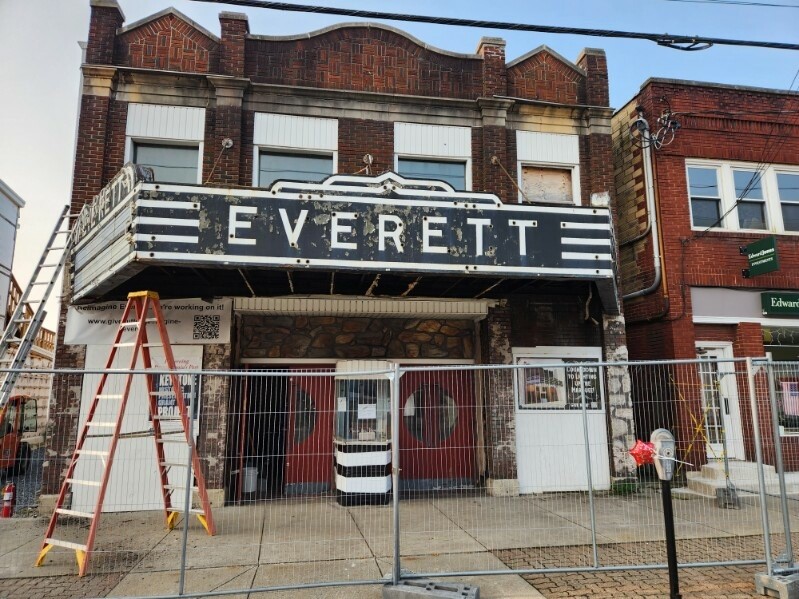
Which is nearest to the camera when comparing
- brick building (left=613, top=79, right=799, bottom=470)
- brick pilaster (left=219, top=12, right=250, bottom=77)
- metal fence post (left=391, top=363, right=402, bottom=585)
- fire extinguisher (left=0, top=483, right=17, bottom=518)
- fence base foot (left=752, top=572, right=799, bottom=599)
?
fence base foot (left=752, top=572, right=799, bottom=599)

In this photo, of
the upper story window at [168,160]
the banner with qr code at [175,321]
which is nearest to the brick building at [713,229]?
the banner with qr code at [175,321]

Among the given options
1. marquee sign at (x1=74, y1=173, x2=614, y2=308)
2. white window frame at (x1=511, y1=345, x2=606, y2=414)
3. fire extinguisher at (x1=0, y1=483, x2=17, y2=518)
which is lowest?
fire extinguisher at (x1=0, y1=483, x2=17, y2=518)

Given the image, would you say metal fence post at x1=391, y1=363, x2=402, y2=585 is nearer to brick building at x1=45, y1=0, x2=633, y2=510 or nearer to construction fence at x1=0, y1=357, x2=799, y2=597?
construction fence at x1=0, y1=357, x2=799, y2=597

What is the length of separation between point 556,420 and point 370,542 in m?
4.79

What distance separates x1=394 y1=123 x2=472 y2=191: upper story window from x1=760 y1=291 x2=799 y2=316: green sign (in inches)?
256

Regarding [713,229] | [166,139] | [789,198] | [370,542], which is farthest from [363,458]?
→ [789,198]

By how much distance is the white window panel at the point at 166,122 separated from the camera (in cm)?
988

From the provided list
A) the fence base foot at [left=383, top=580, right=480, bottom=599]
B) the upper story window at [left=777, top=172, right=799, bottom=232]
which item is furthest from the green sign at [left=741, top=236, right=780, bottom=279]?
the fence base foot at [left=383, top=580, right=480, bottom=599]

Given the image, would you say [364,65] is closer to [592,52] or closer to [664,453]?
[592,52]

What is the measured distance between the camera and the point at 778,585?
16.9 ft

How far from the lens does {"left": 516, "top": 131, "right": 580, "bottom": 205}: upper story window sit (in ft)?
36.2

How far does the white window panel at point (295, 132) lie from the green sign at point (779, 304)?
9109 millimetres

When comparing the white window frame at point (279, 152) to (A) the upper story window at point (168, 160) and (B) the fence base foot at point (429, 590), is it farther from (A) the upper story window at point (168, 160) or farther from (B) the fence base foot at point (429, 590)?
(B) the fence base foot at point (429, 590)

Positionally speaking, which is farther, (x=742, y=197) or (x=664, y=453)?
(x=742, y=197)
